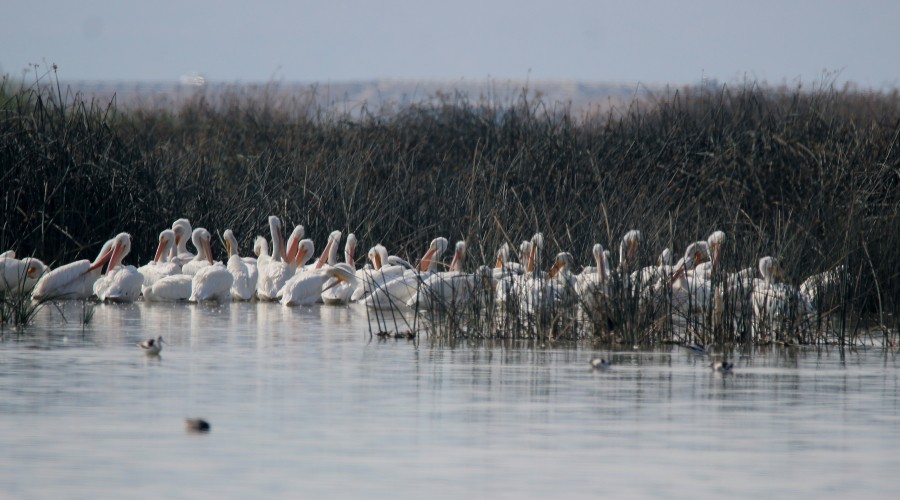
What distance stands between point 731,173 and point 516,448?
11391 millimetres

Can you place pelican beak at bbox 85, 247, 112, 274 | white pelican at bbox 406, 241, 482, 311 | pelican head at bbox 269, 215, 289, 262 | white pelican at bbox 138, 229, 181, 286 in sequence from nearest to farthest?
white pelican at bbox 406, 241, 482, 311 < pelican beak at bbox 85, 247, 112, 274 < white pelican at bbox 138, 229, 181, 286 < pelican head at bbox 269, 215, 289, 262

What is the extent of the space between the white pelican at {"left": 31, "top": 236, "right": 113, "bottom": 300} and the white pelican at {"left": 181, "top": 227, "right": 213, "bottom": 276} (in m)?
0.98

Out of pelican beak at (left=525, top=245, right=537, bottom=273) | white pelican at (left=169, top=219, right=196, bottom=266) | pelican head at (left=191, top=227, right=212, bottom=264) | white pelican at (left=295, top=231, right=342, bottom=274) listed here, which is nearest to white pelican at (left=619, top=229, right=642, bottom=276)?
pelican beak at (left=525, top=245, right=537, bottom=273)

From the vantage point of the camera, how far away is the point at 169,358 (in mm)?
10305

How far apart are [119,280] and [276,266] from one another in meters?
1.70

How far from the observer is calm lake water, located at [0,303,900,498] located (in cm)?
614

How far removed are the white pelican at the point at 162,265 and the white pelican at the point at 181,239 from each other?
121 millimetres

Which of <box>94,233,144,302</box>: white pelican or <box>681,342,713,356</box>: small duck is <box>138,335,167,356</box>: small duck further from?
<box>94,233,144,302</box>: white pelican

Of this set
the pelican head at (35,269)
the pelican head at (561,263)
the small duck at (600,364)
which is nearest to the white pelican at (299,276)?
the pelican head at (35,269)

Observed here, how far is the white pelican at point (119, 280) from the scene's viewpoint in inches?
606

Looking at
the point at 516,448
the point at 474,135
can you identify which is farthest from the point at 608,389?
the point at 474,135

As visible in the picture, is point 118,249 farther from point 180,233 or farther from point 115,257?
point 180,233

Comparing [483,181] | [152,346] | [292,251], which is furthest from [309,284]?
[152,346]

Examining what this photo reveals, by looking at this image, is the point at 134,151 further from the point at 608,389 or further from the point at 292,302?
the point at 608,389
